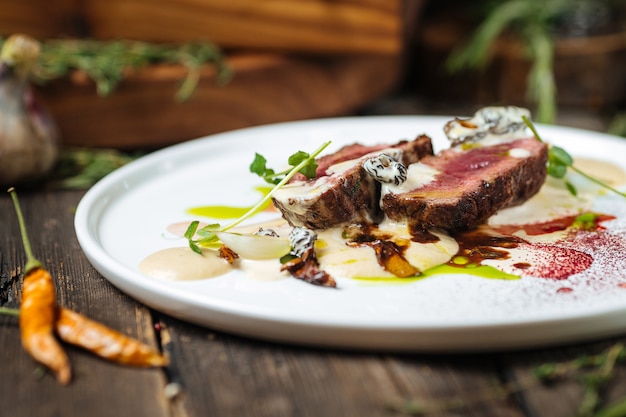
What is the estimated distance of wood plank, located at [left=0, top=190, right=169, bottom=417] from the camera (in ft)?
6.11

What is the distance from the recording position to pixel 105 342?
6.71ft

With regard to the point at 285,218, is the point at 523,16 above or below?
above

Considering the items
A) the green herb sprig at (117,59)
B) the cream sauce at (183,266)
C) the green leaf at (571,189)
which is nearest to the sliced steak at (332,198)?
the cream sauce at (183,266)

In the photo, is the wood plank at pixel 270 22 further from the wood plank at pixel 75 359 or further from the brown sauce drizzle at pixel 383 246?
the brown sauce drizzle at pixel 383 246

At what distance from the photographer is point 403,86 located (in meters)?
6.39

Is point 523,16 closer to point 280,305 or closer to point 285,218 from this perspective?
point 285,218

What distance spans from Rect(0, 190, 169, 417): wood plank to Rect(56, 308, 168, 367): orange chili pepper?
0.02m

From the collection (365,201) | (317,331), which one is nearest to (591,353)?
(317,331)

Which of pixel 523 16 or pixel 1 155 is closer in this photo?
pixel 1 155

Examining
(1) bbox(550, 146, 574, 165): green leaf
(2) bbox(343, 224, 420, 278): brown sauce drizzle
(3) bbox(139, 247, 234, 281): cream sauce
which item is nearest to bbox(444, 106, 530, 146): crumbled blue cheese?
(1) bbox(550, 146, 574, 165): green leaf

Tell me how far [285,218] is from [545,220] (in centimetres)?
104

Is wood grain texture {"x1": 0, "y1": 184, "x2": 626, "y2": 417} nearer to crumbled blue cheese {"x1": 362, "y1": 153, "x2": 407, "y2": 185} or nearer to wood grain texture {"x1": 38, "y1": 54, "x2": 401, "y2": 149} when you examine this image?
crumbled blue cheese {"x1": 362, "y1": 153, "x2": 407, "y2": 185}

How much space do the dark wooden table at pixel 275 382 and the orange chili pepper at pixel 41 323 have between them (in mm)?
33

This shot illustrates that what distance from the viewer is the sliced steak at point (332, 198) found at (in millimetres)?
2555
